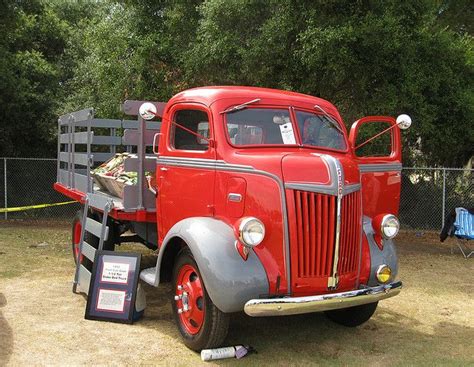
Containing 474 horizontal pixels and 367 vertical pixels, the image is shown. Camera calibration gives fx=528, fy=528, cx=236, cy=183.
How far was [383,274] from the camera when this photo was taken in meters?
4.85

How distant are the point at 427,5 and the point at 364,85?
176 cm

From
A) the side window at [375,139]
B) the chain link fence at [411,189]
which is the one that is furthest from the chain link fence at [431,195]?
the side window at [375,139]

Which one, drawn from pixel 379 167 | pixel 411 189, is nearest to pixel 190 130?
pixel 379 167

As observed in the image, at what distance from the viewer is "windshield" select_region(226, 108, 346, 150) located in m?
5.00

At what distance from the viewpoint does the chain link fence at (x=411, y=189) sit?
12383mm

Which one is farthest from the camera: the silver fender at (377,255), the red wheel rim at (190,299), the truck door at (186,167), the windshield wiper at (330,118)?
the windshield wiper at (330,118)

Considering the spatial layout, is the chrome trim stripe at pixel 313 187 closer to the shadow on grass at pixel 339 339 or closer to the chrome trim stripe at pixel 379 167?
the chrome trim stripe at pixel 379 167

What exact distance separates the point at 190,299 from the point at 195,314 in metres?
0.14

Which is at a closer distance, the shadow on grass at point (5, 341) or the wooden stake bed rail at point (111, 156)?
the shadow on grass at point (5, 341)

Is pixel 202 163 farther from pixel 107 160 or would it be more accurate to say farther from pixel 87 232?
pixel 107 160

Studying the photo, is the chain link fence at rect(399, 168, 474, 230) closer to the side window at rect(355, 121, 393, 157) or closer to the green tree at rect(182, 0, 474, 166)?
the green tree at rect(182, 0, 474, 166)

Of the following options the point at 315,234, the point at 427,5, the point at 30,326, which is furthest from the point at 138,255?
the point at 427,5

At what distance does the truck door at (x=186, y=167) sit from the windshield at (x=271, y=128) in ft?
0.85

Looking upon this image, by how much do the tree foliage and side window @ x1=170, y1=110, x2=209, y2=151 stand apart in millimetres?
3861
